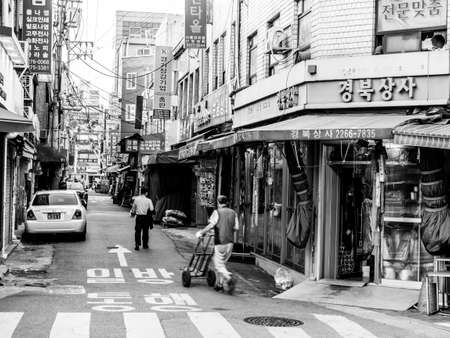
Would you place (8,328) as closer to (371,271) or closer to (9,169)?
(371,271)

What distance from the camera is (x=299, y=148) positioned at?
1434 centimetres

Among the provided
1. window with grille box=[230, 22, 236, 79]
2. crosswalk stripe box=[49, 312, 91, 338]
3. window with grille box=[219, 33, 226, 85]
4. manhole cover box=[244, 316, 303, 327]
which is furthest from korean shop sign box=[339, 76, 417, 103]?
window with grille box=[219, 33, 226, 85]

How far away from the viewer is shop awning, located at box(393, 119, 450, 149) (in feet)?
33.2

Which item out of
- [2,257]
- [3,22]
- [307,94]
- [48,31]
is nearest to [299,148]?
[307,94]

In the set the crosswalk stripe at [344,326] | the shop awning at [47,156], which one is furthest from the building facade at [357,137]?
the shop awning at [47,156]

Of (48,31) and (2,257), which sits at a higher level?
(48,31)

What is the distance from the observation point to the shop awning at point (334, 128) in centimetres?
1125

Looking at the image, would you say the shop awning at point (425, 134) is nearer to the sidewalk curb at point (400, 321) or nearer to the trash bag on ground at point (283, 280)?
the sidewalk curb at point (400, 321)

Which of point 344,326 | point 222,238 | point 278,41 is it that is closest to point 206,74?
point 278,41

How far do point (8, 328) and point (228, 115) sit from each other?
13846 millimetres

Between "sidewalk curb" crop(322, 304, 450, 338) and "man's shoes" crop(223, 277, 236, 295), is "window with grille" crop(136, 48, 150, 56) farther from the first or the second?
"sidewalk curb" crop(322, 304, 450, 338)

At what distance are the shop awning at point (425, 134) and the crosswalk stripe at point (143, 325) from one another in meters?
4.73

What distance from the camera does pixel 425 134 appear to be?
33.7ft

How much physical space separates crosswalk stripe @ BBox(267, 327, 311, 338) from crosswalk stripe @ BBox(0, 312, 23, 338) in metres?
3.33
